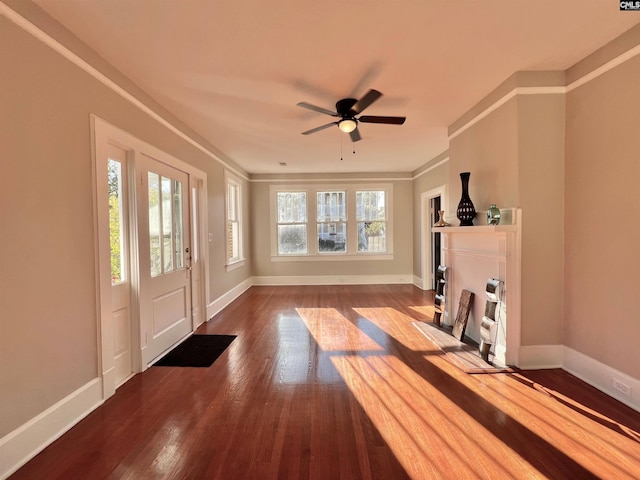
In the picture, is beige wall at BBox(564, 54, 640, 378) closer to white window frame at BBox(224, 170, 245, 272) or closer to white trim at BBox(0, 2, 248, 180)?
white trim at BBox(0, 2, 248, 180)

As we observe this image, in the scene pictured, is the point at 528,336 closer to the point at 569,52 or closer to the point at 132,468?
the point at 569,52

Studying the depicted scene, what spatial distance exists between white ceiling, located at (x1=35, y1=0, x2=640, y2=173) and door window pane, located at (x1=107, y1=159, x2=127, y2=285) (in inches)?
33.3

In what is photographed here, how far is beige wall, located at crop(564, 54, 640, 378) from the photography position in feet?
7.32

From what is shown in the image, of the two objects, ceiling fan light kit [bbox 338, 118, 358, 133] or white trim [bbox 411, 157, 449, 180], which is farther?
white trim [bbox 411, 157, 449, 180]

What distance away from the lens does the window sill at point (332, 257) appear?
735 cm

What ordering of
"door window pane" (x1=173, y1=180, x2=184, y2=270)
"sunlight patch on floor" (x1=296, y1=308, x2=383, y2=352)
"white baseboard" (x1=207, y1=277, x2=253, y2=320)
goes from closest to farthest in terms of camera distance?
"sunlight patch on floor" (x1=296, y1=308, x2=383, y2=352) < "door window pane" (x1=173, y1=180, x2=184, y2=270) < "white baseboard" (x1=207, y1=277, x2=253, y2=320)

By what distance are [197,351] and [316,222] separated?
4438 mm

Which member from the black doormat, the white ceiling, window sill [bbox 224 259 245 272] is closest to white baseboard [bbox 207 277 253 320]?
window sill [bbox 224 259 245 272]

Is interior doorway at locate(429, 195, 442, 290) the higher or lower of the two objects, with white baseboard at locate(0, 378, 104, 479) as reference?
higher

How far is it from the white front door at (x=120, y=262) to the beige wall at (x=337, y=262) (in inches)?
179

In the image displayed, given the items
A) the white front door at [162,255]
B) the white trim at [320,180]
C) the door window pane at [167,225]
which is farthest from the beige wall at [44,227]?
the white trim at [320,180]

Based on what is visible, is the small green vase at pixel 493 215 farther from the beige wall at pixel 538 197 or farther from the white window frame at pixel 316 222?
the white window frame at pixel 316 222

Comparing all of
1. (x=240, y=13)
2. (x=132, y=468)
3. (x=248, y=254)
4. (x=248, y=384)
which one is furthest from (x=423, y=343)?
(x=248, y=254)

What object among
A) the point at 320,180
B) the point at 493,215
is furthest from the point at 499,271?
the point at 320,180
